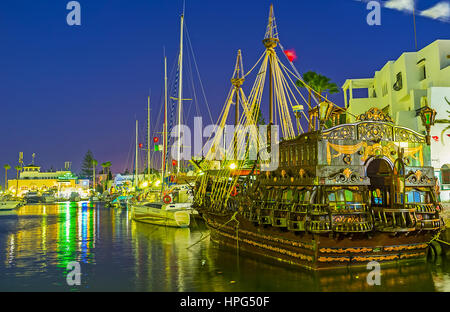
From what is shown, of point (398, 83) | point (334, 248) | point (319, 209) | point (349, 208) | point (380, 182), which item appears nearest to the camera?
point (334, 248)

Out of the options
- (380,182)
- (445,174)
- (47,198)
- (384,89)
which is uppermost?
(384,89)

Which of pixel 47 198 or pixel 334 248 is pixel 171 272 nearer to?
pixel 334 248

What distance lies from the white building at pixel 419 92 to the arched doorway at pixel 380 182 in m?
9.90

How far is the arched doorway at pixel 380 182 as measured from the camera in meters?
17.0

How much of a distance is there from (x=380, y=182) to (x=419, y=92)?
1977 centimetres

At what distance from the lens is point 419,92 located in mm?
32844

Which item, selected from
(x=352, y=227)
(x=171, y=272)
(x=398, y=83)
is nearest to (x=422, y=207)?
(x=352, y=227)

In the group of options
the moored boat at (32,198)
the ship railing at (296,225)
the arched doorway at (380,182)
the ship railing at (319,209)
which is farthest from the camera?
the moored boat at (32,198)

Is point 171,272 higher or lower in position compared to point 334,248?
lower

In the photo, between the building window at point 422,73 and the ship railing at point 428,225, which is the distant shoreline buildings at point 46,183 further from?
the ship railing at point 428,225

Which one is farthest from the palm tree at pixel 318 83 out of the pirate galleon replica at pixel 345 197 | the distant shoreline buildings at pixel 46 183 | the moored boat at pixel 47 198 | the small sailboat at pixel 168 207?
the distant shoreline buildings at pixel 46 183

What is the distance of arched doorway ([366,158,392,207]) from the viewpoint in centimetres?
1703

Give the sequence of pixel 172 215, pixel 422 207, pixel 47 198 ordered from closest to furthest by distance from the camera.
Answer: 1. pixel 422 207
2. pixel 172 215
3. pixel 47 198
